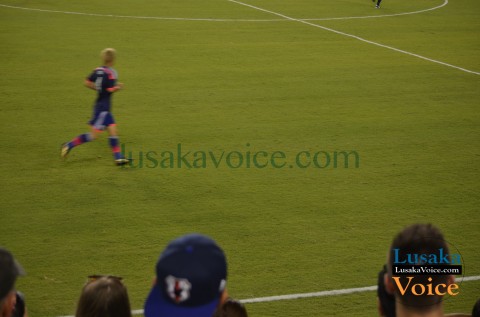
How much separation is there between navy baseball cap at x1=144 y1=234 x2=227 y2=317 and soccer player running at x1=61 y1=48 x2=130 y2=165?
7.66 meters

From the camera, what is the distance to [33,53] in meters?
18.6

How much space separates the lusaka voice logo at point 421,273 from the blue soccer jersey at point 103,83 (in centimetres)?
804

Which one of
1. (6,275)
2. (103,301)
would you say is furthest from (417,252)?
(6,275)

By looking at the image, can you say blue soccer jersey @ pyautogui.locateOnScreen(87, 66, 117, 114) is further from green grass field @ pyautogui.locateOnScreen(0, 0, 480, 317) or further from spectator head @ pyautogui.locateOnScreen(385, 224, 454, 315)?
spectator head @ pyautogui.locateOnScreen(385, 224, 454, 315)

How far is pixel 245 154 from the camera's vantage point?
11.6 meters

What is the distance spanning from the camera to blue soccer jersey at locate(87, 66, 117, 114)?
35.7 feet

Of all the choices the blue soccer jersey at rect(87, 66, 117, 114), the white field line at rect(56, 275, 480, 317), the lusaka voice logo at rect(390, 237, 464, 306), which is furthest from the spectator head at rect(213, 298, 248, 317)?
the blue soccer jersey at rect(87, 66, 117, 114)

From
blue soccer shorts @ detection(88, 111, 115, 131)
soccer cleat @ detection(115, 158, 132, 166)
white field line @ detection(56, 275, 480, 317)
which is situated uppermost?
blue soccer shorts @ detection(88, 111, 115, 131)

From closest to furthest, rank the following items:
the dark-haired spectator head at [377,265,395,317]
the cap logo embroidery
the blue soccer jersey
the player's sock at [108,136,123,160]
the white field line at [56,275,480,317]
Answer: the cap logo embroidery < the dark-haired spectator head at [377,265,395,317] < the white field line at [56,275,480,317] < the blue soccer jersey < the player's sock at [108,136,123,160]

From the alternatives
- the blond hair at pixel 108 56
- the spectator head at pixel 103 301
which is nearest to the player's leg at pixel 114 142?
the blond hair at pixel 108 56

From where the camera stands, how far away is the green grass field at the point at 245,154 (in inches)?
317

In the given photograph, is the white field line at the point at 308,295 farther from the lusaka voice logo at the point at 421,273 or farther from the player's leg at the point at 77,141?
the player's leg at the point at 77,141

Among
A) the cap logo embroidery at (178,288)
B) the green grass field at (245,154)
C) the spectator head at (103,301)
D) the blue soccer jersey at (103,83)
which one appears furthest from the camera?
the blue soccer jersey at (103,83)

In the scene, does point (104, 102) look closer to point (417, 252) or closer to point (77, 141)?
point (77, 141)
